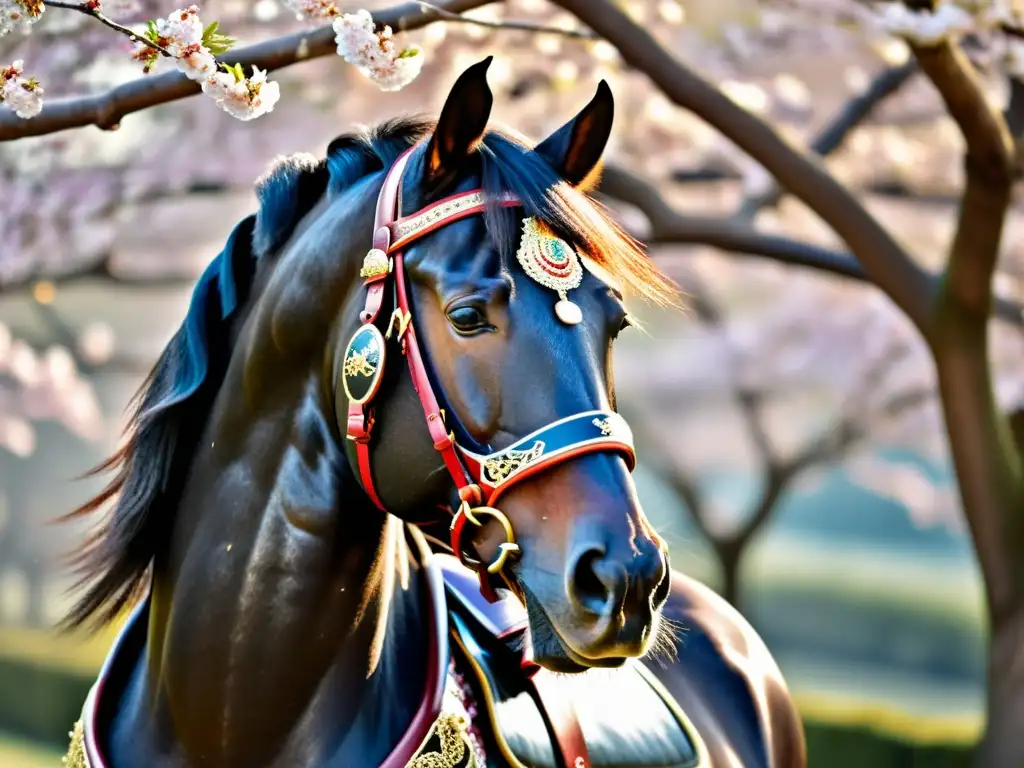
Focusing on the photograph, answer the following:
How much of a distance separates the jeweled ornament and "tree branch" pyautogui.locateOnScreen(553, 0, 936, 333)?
324 centimetres

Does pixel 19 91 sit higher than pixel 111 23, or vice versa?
pixel 111 23

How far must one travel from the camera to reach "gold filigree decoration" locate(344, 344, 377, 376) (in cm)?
246

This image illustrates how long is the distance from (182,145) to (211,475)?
762 cm

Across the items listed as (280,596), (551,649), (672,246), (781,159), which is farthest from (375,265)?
(672,246)

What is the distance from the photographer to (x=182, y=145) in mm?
9938

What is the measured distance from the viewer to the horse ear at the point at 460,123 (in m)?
2.44

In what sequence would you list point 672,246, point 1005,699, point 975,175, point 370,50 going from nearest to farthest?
point 370,50, point 975,175, point 1005,699, point 672,246

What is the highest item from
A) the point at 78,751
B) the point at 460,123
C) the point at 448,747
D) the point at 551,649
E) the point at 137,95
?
the point at 460,123

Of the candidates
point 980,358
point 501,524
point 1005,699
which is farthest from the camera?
point 1005,699

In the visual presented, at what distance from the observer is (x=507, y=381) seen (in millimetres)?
2355

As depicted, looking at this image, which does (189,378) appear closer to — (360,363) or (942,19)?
(360,363)

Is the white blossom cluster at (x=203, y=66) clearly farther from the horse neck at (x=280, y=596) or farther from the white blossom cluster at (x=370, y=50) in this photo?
the horse neck at (x=280, y=596)

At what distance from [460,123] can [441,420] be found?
1.75ft

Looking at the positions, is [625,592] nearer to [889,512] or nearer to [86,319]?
[86,319]
